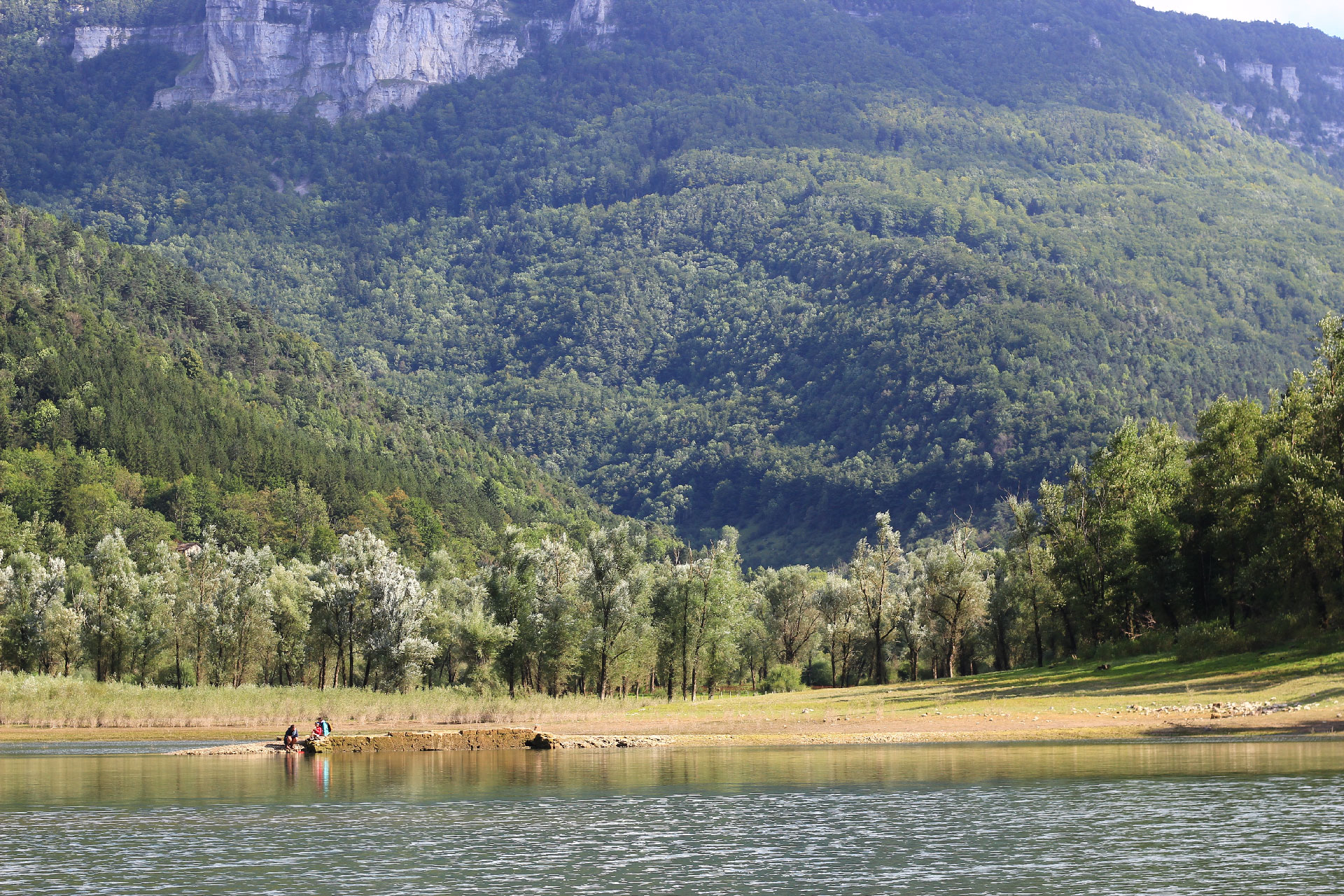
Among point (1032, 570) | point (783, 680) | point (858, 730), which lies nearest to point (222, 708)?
point (858, 730)

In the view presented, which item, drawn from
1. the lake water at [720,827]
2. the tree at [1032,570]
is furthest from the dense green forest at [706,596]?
the lake water at [720,827]

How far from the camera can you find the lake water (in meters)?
30.2

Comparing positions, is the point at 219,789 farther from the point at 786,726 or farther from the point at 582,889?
the point at 786,726

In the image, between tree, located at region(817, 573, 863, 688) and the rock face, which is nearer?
the rock face

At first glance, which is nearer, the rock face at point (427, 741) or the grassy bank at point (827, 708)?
the grassy bank at point (827, 708)

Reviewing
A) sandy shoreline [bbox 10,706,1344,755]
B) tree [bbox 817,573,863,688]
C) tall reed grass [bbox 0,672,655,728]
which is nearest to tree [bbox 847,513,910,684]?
tree [bbox 817,573,863,688]

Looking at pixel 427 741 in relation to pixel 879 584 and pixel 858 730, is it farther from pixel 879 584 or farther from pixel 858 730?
pixel 879 584

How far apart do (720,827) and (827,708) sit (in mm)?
44675

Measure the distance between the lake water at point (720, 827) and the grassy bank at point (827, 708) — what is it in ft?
24.7

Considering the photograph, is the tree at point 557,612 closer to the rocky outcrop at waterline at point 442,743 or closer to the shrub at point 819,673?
the rocky outcrop at waterline at point 442,743

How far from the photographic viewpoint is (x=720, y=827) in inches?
1483

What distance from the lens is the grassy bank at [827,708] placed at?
59844 mm

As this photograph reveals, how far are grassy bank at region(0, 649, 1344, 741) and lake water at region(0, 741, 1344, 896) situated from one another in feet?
24.7

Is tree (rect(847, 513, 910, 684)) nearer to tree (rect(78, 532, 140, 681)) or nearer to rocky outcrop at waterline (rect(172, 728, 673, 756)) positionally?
rocky outcrop at waterline (rect(172, 728, 673, 756))
